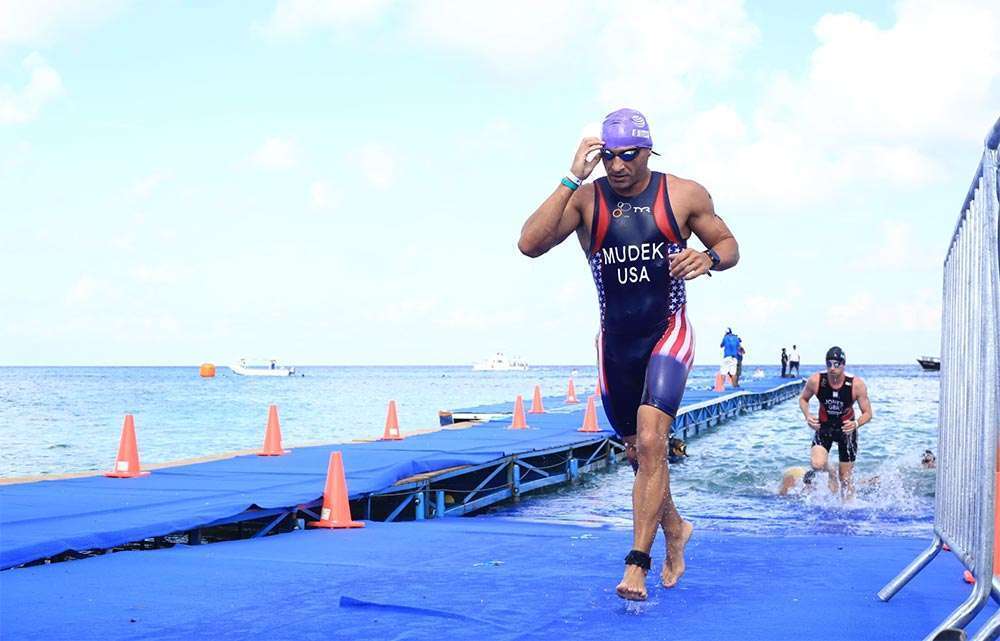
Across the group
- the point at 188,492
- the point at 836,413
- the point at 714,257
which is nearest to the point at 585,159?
the point at 714,257

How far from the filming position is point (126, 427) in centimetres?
994

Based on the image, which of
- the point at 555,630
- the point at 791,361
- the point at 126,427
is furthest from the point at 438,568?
the point at 791,361

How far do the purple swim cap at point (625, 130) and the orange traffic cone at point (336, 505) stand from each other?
4093 mm

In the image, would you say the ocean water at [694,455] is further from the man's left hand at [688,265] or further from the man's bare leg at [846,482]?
the man's left hand at [688,265]

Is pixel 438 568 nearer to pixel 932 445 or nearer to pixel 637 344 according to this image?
pixel 637 344

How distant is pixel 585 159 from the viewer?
183 inches

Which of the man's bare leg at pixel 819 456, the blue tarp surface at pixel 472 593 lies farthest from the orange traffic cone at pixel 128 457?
the man's bare leg at pixel 819 456

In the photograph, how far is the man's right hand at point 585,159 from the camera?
4637mm

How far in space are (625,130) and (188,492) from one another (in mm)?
5449

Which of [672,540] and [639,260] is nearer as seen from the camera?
[639,260]

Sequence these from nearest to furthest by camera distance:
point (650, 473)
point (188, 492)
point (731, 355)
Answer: point (650, 473), point (188, 492), point (731, 355)

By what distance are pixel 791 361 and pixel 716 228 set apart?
53.8m

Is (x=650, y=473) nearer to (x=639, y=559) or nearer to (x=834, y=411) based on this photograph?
(x=639, y=559)

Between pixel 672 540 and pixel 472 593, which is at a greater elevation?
pixel 672 540
